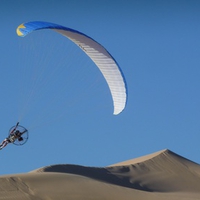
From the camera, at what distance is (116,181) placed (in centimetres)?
5356

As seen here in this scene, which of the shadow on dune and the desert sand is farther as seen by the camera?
the shadow on dune

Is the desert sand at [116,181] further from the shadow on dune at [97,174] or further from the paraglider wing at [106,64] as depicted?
the paraglider wing at [106,64]

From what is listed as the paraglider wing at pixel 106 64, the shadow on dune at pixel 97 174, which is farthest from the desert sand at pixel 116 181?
the paraglider wing at pixel 106 64

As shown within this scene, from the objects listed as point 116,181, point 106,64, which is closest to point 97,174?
point 116,181

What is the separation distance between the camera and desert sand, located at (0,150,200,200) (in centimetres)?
4497

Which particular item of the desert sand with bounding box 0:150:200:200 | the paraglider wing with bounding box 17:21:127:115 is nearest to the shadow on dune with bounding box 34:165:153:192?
the desert sand with bounding box 0:150:200:200

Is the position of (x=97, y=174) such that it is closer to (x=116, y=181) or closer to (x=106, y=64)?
(x=116, y=181)

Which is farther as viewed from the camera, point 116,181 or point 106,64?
point 116,181

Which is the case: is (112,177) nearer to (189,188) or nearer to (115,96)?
(189,188)

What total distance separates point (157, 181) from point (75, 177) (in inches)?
350

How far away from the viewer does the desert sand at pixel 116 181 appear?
4497 centimetres

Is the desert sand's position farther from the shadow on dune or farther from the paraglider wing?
the paraglider wing

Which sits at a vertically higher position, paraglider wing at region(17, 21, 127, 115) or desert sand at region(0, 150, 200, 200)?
paraglider wing at region(17, 21, 127, 115)

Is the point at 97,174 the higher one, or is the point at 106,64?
the point at 106,64
